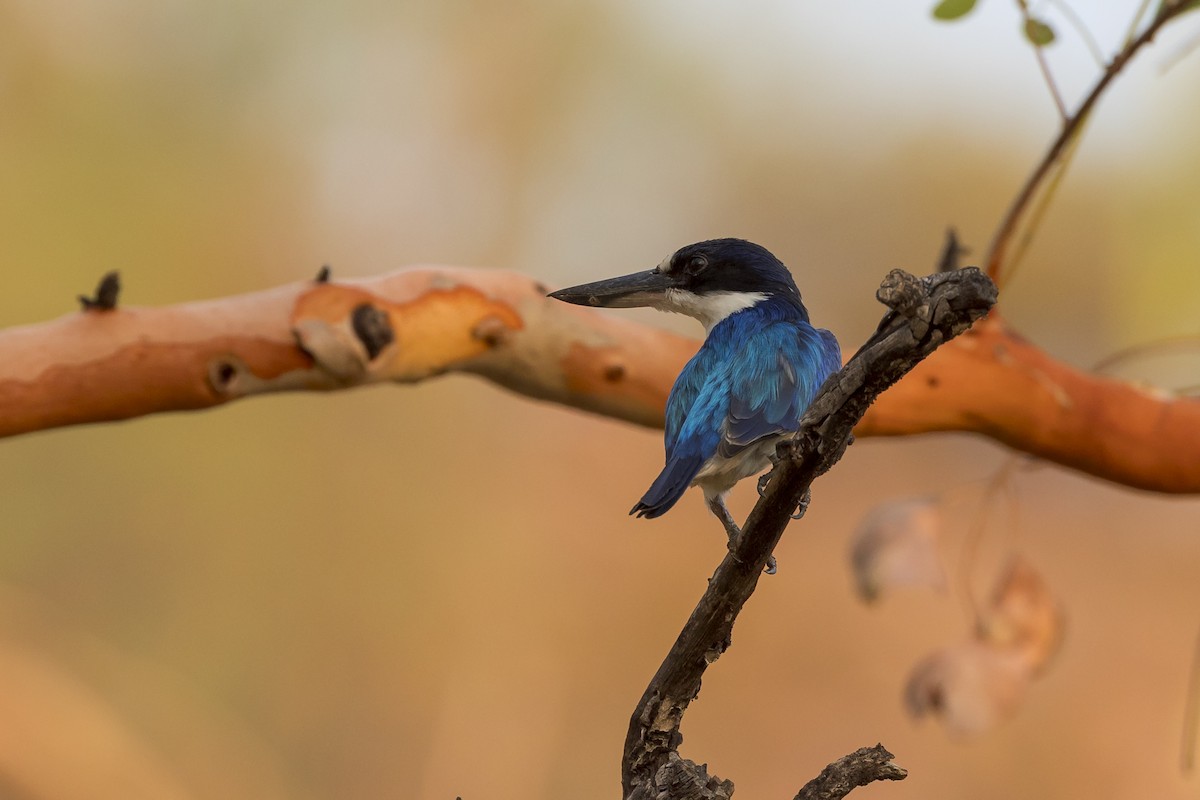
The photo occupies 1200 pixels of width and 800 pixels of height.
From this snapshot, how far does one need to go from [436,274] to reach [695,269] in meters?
0.58

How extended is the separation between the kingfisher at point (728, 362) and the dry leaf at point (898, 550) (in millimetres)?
652

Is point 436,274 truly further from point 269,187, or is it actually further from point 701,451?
point 269,187

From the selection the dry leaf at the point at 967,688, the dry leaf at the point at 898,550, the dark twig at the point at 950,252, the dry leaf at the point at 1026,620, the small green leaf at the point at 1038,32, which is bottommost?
the dry leaf at the point at 967,688

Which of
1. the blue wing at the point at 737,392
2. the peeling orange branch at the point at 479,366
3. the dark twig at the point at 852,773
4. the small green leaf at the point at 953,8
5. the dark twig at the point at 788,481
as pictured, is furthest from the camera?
the small green leaf at the point at 953,8

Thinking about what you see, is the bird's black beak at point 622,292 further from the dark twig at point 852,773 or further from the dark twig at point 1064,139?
the dark twig at point 1064,139

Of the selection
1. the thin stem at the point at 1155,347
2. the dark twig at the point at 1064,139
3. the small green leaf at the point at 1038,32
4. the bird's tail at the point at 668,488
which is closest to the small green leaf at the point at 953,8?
the small green leaf at the point at 1038,32

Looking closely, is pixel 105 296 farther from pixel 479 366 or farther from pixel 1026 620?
pixel 1026 620

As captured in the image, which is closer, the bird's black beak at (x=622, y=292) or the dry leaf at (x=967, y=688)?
the bird's black beak at (x=622, y=292)

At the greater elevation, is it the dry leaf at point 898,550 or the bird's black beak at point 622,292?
the bird's black beak at point 622,292

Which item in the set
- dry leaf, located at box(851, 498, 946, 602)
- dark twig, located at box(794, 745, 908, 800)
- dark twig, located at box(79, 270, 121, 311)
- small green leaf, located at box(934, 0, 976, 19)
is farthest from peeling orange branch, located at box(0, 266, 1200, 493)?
dark twig, located at box(794, 745, 908, 800)

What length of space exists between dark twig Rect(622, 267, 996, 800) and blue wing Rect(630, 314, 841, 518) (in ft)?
0.34

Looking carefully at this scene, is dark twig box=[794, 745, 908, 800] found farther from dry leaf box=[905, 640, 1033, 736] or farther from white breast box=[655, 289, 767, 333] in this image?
dry leaf box=[905, 640, 1033, 736]

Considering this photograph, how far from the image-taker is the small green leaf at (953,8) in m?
2.00

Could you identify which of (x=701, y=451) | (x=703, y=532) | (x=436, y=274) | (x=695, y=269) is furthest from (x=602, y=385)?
(x=703, y=532)
